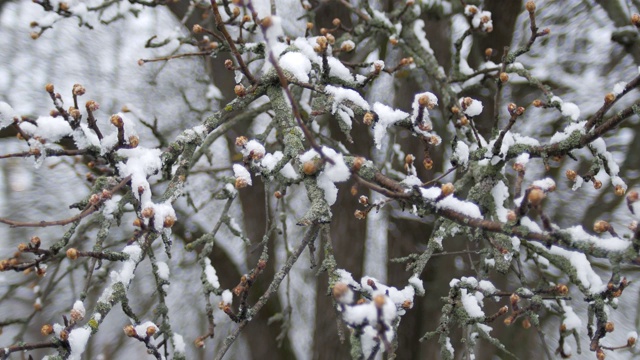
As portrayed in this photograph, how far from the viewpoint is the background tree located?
2.01m

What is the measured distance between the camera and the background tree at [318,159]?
2.01 meters

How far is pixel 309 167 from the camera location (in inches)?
64.4

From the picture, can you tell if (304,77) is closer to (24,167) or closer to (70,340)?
(70,340)

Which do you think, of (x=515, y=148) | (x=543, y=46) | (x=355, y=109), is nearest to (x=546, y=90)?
(x=515, y=148)

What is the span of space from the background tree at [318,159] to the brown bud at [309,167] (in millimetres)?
50

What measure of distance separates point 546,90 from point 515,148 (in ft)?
2.63

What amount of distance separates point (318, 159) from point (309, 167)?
73 mm

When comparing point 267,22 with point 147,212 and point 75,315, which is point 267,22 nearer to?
point 147,212

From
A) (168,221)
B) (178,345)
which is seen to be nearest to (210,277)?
(178,345)

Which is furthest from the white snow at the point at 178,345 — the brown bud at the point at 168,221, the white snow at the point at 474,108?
the white snow at the point at 474,108

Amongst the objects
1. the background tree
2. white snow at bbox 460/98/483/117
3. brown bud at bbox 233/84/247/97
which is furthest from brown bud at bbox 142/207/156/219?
white snow at bbox 460/98/483/117

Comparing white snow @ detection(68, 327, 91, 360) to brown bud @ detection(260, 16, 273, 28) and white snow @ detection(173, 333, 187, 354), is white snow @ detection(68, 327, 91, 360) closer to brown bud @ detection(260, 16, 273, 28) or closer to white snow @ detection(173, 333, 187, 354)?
white snow @ detection(173, 333, 187, 354)

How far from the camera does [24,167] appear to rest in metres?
5.27

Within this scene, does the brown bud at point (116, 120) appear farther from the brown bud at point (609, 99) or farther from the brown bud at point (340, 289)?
the brown bud at point (609, 99)
